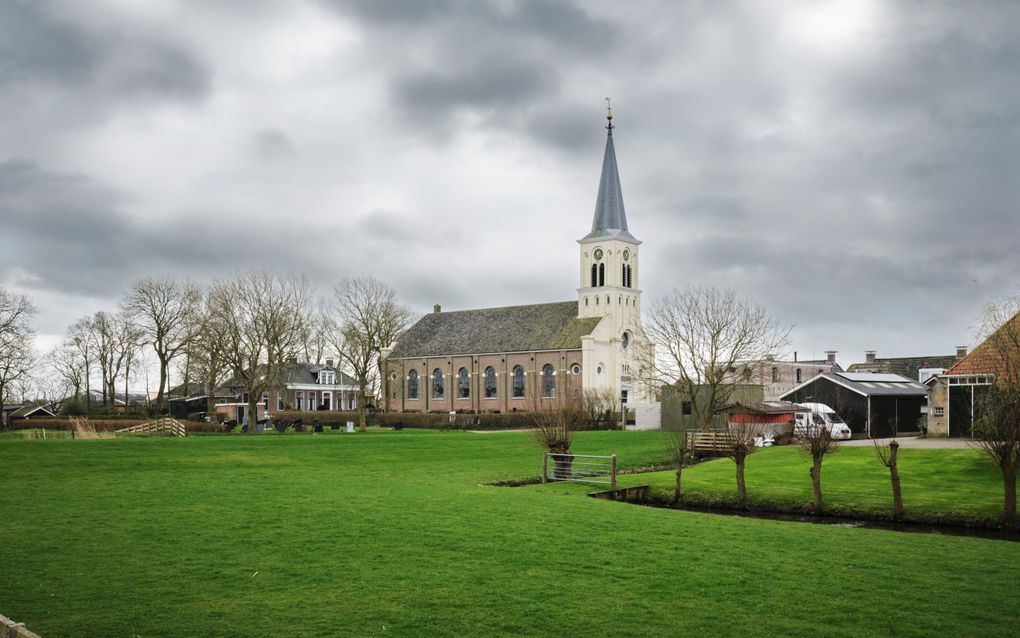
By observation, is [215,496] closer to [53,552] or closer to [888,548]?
[53,552]

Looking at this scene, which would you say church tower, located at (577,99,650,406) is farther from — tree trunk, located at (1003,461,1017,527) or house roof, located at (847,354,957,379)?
tree trunk, located at (1003,461,1017,527)

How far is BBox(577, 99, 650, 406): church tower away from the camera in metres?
76.3

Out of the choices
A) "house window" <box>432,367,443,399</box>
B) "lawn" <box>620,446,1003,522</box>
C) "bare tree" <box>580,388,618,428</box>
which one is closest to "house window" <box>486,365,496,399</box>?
"house window" <box>432,367,443,399</box>

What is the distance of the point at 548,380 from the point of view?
3071 inches

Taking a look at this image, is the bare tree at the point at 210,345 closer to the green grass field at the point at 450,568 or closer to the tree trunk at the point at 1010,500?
the green grass field at the point at 450,568

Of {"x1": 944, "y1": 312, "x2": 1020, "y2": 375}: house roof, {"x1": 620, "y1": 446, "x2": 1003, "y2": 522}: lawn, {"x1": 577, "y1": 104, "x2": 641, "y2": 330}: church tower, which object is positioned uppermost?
{"x1": 577, "y1": 104, "x2": 641, "y2": 330}: church tower

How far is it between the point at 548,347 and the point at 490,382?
7.68m

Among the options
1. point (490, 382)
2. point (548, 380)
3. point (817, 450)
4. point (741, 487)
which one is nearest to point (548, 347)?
point (548, 380)

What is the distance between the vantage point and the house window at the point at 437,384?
86463 millimetres

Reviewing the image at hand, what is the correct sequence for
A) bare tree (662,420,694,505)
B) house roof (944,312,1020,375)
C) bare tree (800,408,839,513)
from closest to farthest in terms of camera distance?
bare tree (800,408,839,513) → bare tree (662,420,694,505) → house roof (944,312,1020,375)

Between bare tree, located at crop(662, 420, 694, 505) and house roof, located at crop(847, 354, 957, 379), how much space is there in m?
64.4

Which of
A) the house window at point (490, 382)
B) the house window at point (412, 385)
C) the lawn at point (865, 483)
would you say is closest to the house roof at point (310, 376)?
the house window at point (412, 385)

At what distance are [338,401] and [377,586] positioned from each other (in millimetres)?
86004

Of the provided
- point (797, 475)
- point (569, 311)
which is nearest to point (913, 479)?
point (797, 475)
